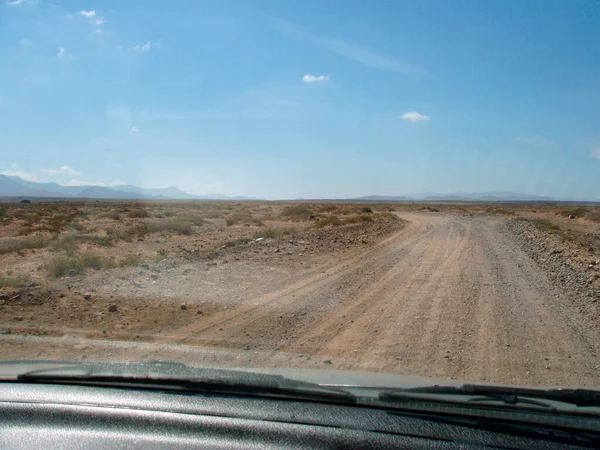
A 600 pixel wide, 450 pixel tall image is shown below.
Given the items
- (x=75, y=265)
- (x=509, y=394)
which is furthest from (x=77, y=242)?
(x=509, y=394)

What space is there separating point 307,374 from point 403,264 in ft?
35.8

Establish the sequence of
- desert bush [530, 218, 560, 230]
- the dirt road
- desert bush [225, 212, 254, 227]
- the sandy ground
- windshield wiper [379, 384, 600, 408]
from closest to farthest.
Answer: windshield wiper [379, 384, 600, 408] → the dirt road → the sandy ground → desert bush [530, 218, 560, 230] → desert bush [225, 212, 254, 227]

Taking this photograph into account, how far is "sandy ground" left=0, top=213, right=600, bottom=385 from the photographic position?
6051 mm

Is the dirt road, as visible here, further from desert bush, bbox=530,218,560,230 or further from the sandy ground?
desert bush, bbox=530,218,560,230

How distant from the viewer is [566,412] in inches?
108

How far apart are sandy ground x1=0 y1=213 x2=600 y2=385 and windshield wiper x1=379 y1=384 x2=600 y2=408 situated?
7.93 feet

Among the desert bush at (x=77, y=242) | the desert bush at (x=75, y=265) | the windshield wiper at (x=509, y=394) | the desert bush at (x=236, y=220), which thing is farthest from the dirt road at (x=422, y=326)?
the desert bush at (x=236, y=220)

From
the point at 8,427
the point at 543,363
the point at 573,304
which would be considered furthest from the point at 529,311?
the point at 8,427

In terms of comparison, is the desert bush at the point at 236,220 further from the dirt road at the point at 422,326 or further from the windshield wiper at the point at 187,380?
the windshield wiper at the point at 187,380

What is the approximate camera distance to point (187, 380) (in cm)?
329

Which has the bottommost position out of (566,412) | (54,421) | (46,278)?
(46,278)

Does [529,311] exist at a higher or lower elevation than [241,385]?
lower

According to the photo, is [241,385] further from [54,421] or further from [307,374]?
[54,421]

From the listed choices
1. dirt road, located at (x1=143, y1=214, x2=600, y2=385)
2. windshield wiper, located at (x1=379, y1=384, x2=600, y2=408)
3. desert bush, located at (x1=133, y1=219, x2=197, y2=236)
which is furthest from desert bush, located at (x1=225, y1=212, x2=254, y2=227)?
windshield wiper, located at (x1=379, y1=384, x2=600, y2=408)
